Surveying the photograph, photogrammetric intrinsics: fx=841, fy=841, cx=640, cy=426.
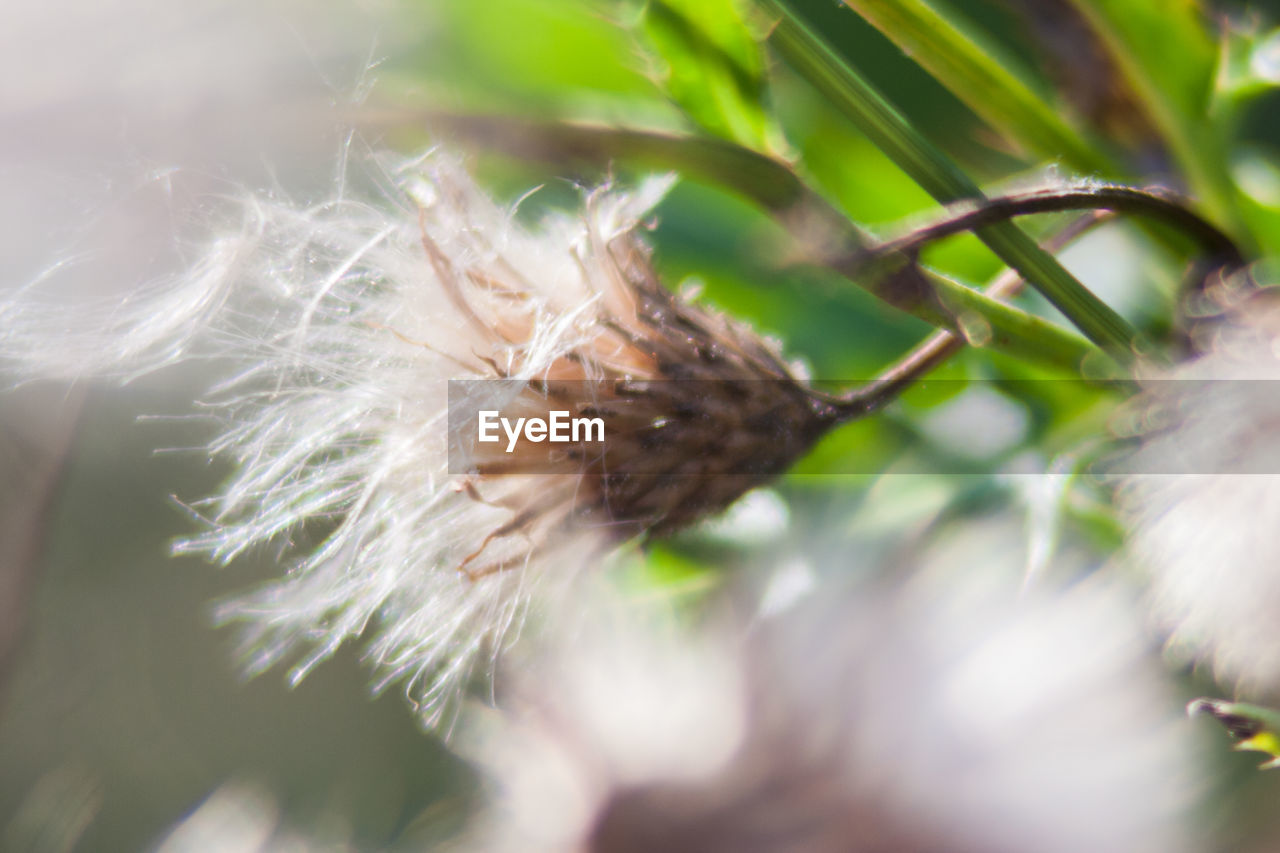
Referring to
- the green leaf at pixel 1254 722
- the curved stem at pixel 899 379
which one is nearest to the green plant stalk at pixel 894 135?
Result: the curved stem at pixel 899 379

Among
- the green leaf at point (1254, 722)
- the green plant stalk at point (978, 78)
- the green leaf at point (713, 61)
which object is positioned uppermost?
the green plant stalk at point (978, 78)

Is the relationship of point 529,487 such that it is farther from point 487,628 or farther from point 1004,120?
point 1004,120

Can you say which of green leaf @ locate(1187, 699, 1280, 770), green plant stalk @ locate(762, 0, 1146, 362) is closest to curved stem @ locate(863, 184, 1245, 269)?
green plant stalk @ locate(762, 0, 1146, 362)

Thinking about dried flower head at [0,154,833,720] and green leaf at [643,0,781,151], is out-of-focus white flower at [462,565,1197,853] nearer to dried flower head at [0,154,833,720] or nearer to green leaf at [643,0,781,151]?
dried flower head at [0,154,833,720]

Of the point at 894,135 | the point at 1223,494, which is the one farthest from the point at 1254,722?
the point at 894,135

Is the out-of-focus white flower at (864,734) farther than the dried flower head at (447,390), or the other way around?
the out-of-focus white flower at (864,734)

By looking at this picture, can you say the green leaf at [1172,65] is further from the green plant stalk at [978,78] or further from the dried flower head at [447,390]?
the dried flower head at [447,390]

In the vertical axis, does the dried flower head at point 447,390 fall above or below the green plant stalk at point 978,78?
below
